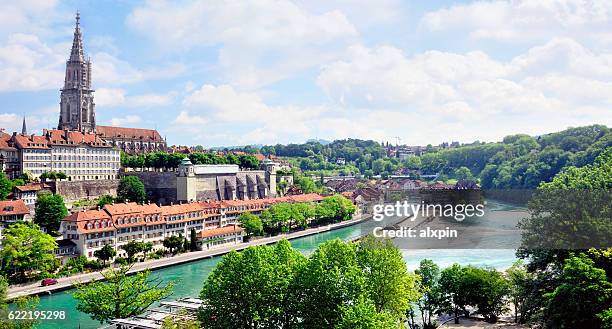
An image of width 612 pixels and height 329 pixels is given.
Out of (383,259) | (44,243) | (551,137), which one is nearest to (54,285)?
(44,243)

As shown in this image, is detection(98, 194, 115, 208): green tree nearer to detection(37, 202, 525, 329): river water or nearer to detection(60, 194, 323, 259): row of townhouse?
detection(60, 194, 323, 259): row of townhouse

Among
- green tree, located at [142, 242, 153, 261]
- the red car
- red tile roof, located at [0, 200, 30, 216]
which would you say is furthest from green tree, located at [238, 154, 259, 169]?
the red car

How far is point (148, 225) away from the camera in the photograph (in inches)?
1372

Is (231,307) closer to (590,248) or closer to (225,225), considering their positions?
(590,248)

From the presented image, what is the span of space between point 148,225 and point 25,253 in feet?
28.7

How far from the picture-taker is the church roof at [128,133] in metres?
60.7

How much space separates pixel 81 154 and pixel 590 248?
42.2m

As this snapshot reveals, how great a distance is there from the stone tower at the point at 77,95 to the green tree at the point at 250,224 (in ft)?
84.5

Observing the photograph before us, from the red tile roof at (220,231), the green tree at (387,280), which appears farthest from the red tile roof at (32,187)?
the green tree at (387,280)

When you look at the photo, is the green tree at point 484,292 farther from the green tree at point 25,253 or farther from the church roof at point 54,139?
the church roof at point 54,139

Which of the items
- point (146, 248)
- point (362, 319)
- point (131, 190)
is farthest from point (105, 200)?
point (362, 319)

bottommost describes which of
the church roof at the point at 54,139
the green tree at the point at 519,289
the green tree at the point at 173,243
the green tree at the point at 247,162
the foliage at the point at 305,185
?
the green tree at the point at 173,243

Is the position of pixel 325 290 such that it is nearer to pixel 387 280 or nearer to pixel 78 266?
pixel 387 280

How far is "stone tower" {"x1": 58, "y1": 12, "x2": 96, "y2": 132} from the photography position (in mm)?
60219
